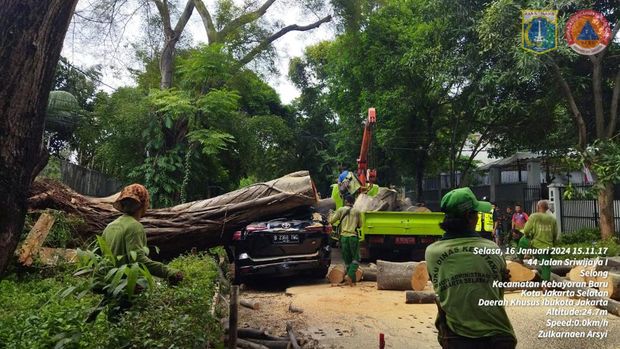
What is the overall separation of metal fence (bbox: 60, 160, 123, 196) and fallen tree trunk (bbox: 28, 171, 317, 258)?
400 cm

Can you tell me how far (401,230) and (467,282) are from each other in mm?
8505

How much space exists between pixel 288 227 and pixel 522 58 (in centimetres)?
705

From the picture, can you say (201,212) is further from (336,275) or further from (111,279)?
(111,279)

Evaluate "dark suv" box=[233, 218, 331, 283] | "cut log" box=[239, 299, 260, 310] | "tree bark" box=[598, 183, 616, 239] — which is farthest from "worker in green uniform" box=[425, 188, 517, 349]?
"tree bark" box=[598, 183, 616, 239]

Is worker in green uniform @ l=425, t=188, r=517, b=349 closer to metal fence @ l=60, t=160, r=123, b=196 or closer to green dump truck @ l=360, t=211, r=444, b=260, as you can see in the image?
green dump truck @ l=360, t=211, r=444, b=260

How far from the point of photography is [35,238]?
6.67 metres

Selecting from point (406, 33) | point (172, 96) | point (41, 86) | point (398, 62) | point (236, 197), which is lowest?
point (236, 197)

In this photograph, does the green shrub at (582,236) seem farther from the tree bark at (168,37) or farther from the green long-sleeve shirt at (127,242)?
the tree bark at (168,37)

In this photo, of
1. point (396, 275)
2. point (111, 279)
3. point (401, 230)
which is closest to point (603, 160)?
point (401, 230)

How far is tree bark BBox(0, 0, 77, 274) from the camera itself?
2418 mm

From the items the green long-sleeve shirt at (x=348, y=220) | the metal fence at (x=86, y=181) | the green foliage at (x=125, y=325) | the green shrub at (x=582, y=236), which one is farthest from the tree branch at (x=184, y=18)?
the green foliage at (x=125, y=325)

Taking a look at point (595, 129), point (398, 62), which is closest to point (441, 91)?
point (398, 62)

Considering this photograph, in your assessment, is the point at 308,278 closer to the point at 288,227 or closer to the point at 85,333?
the point at 288,227

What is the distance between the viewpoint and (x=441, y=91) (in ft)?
57.5
